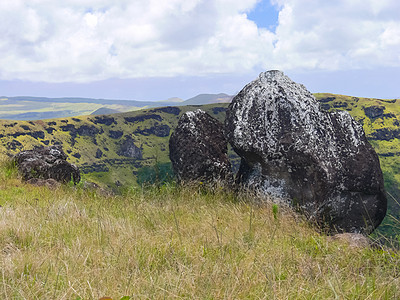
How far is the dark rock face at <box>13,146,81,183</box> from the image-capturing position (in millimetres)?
11453

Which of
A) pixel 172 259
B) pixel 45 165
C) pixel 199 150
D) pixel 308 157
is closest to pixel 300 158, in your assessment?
pixel 308 157

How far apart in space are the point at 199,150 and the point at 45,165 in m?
5.27

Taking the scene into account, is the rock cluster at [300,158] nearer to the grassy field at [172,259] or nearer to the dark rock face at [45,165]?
the grassy field at [172,259]

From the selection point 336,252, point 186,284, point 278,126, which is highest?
point 278,126

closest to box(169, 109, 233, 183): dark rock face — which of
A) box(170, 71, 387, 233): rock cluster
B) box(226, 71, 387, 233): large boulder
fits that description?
box(170, 71, 387, 233): rock cluster

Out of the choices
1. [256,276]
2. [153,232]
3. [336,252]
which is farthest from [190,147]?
[256,276]

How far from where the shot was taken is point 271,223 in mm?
6109

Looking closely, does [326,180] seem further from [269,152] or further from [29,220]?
[29,220]

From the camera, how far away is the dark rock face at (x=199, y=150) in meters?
10.7

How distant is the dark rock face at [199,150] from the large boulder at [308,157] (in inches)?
33.9

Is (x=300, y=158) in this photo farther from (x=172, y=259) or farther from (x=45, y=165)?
(x=45, y=165)

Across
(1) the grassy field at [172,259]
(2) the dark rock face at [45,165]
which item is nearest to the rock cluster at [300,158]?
(1) the grassy field at [172,259]

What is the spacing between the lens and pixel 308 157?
9336 millimetres

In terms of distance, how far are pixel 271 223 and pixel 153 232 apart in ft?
6.76
